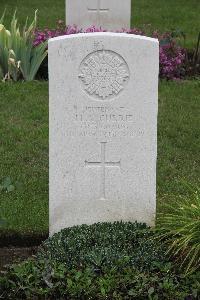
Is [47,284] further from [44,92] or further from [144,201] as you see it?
[44,92]

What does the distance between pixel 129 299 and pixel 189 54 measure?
22.7 feet

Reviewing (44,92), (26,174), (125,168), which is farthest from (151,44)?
(44,92)

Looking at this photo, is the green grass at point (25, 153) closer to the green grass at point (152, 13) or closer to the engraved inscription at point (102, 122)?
→ the engraved inscription at point (102, 122)

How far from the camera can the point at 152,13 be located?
15.6 m

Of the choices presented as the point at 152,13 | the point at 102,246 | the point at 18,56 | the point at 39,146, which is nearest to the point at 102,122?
the point at 102,246

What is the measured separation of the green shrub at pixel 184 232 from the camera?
5492 millimetres

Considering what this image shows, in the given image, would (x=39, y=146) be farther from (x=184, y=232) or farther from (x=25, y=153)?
(x=184, y=232)

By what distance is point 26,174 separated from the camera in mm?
7477

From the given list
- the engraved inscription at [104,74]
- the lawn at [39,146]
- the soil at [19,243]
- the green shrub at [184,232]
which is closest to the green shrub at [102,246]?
the green shrub at [184,232]

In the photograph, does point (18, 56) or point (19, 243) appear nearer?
point (19, 243)

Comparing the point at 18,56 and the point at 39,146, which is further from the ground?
the point at 18,56

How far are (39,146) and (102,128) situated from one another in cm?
237

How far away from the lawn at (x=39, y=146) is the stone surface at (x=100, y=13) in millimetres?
2091

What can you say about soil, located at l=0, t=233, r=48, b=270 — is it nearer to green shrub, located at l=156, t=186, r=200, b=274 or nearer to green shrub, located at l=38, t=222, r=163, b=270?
green shrub, located at l=38, t=222, r=163, b=270
